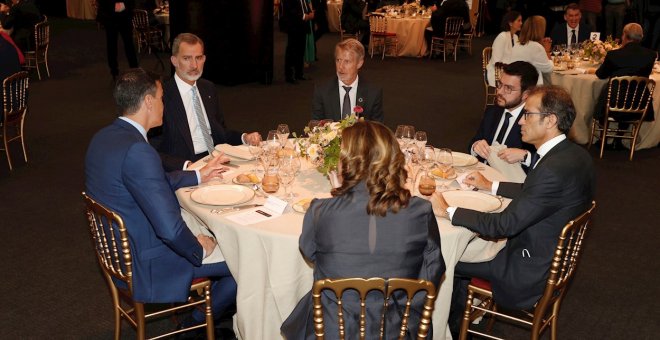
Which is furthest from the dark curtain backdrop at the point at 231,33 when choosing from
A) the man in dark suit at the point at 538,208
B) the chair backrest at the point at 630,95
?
the man in dark suit at the point at 538,208

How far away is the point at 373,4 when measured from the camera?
15.4m

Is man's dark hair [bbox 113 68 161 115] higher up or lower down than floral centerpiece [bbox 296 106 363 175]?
higher up

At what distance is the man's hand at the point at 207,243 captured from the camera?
3387 mm

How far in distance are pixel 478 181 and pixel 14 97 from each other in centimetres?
445

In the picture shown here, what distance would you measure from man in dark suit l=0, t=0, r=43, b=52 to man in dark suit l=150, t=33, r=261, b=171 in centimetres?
720

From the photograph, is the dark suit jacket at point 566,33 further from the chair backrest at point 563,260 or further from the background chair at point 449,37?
the chair backrest at point 563,260

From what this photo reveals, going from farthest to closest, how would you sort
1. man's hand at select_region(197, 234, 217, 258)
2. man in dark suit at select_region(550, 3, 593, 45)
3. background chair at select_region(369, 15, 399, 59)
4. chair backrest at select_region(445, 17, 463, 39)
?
1. background chair at select_region(369, 15, 399, 59)
2. chair backrest at select_region(445, 17, 463, 39)
3. man in dark suit at select_region(550, 3, 593, 45)
4. man's hand at select_region(197, 234, 217, 258)

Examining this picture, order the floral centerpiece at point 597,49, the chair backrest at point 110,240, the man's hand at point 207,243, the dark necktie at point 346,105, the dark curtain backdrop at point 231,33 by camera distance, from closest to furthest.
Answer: the chair backrest at point 110,240 < the man's hand at point 207,243 < the dark necktie at point 346,105 < the floral centerpiece at point 597,49 < the dark curtain backdrop at point 231,33

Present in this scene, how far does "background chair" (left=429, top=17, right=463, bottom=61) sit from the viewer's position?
12.4 metres

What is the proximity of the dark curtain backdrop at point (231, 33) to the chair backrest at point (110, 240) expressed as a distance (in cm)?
680

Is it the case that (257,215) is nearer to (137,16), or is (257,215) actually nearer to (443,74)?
(443,74)

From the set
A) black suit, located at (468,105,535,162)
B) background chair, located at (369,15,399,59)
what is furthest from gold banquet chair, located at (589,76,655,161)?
background chair, located at (369,15,399,59)

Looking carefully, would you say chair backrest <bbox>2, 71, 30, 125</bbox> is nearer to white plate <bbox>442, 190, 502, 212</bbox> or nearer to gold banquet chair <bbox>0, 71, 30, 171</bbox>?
gold banquet chair <bbox>0, 71, 30, 171</bbox>

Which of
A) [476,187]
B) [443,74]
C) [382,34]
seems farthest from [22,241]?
[382,34]
